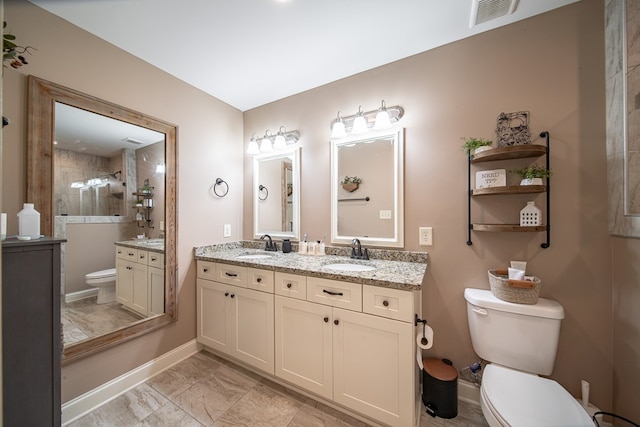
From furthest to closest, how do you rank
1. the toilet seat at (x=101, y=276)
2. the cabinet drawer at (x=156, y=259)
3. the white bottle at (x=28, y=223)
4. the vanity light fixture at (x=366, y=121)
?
the cabinet drawer at (x=156, y=259)
the vanity light fixture at (x=366, y=121)
the toilet seat at (x=101, y=276)
the white bottle at (x=28, y=223)

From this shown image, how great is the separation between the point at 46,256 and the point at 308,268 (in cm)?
126

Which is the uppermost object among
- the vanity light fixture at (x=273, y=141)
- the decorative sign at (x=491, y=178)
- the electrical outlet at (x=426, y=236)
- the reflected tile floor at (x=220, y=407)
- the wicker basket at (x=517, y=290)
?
the vanity light fixture at (x=273, y=141)

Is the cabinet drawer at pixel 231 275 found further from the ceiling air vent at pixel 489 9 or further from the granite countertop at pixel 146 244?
the ceiling air vent at pixel 489 9

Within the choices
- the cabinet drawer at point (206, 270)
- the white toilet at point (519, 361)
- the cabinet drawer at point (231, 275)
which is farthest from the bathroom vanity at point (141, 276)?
the white toilet at point (519, 361)

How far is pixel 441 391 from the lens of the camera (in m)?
1.54

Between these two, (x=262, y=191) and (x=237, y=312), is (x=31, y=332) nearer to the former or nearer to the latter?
(x=237, y=312)

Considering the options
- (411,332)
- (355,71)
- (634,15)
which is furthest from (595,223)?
(355,71)

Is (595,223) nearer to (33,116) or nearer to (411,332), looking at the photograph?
(411,332)

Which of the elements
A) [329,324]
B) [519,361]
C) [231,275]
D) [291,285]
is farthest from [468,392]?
[231,275]

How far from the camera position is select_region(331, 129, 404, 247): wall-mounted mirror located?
1918 millimetres

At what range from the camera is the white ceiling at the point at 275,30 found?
4.84 feet

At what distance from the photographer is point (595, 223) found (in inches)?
55.5

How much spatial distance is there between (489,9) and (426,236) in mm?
1367

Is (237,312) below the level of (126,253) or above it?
below
